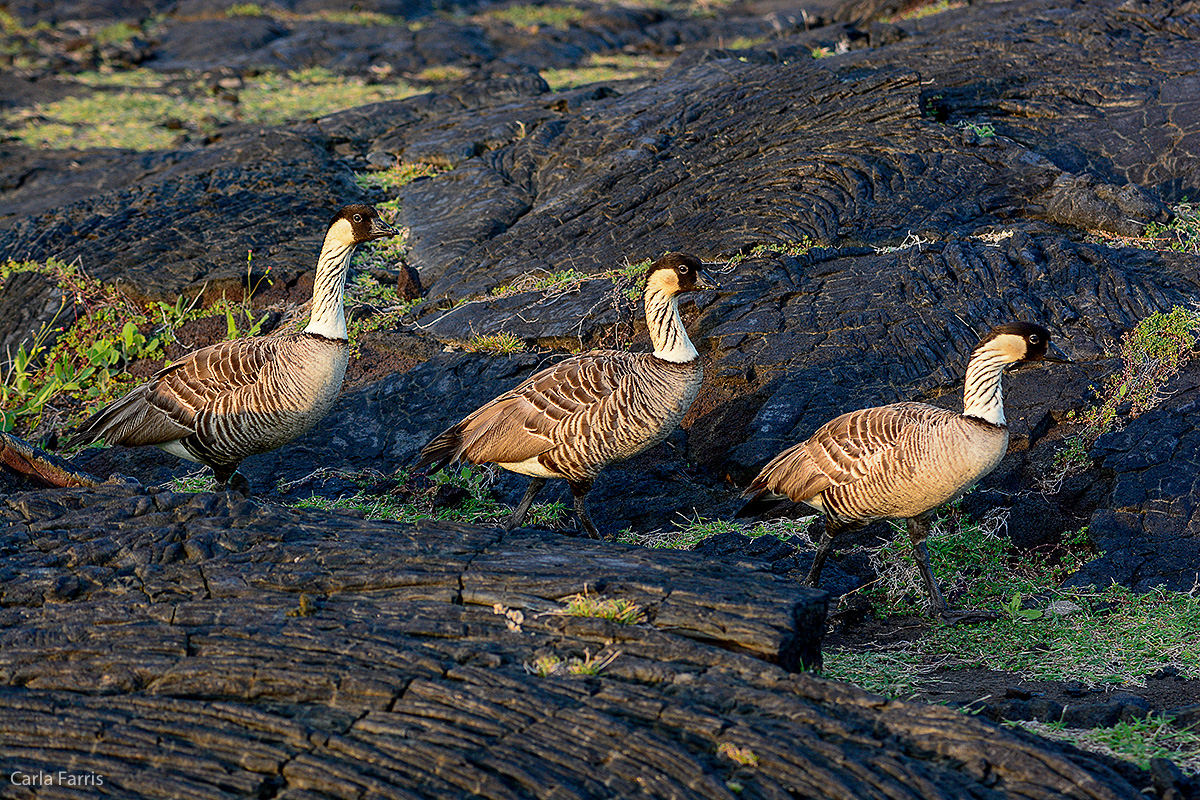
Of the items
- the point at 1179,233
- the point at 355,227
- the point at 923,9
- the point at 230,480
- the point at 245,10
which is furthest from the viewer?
the point at 245,10

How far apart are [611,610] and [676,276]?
3434mm

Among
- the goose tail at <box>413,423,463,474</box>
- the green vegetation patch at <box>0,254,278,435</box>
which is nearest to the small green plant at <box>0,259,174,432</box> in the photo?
the green vegetation patch at <box>0,254,278,435</box>

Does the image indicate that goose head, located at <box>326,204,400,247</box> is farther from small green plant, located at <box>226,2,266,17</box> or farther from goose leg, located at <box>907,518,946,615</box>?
small green plant, located at <box>226,2,266,17</box>

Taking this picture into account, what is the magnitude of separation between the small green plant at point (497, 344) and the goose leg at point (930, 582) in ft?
13.9

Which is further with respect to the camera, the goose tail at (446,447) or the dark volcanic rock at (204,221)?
the dark volcanic rock at (204,221)

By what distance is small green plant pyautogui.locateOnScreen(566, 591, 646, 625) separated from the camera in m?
5.14

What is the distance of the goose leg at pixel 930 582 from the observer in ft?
23.7

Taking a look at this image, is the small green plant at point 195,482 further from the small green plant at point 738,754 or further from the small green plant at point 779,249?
the small green plant at point 738,754

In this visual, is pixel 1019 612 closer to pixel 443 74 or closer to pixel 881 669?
pixel 881 669

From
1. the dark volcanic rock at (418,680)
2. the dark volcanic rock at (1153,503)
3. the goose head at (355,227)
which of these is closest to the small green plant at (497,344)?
the goose head at (355,227)

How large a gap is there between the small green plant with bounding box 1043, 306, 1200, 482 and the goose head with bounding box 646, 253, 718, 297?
10.2 feet

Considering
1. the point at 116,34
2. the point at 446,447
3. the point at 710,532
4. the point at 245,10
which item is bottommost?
the point at 710,532

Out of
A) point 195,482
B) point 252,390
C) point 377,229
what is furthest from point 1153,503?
point 195,482

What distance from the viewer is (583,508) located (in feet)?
26.1
